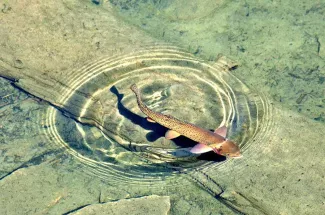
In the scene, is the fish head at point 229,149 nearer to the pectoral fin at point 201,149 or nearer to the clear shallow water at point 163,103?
the pectoral fin at point 201,149

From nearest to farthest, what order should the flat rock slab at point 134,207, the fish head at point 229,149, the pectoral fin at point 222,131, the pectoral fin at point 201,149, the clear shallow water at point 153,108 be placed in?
the flat rock slab at point 134,207
the fish head at point 229,149
the pectoral fin at point 201,149
the pectoral fin at point 222,131
the clear shallow water at point 153,108

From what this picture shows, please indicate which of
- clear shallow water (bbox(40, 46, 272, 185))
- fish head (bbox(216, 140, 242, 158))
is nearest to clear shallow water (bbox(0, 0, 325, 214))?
clear shallow water (bbox(40, 46, 272, 185))

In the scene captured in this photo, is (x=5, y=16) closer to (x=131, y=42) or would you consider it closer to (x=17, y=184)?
(x=131, y=42)

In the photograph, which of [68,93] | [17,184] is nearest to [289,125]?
[68,93]

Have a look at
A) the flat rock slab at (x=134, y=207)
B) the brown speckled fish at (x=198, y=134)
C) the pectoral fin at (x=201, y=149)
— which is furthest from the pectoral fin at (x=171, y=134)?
the flat rock slab at (x=134, y=207)

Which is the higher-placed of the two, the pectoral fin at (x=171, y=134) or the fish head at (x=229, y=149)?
the fish head at (x=229, y=149)

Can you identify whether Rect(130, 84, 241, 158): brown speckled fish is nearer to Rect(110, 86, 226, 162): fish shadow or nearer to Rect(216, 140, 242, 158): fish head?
Rect(216, 140, 242, 158): fish head
